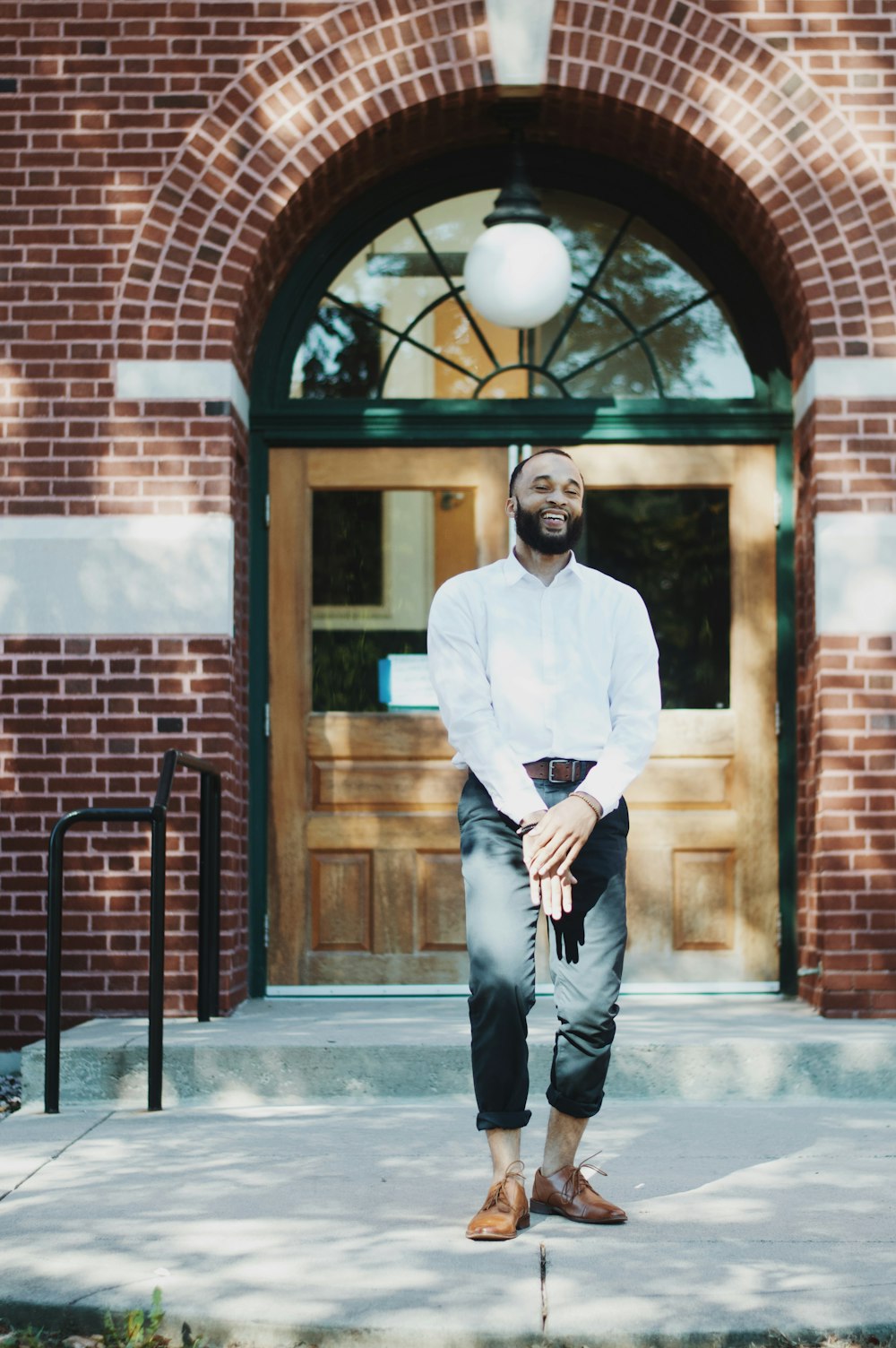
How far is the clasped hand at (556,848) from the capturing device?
11.6 feet

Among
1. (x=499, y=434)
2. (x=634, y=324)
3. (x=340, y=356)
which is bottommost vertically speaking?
(x=499, y=434)

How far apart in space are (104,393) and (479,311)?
1.58 meters

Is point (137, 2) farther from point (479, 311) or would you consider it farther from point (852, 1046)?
point (852, 1046)

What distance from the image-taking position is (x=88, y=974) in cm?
611

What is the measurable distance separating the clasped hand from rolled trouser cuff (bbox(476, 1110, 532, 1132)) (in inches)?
17.9

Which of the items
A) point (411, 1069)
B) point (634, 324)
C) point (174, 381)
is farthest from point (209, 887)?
point (634, 324)

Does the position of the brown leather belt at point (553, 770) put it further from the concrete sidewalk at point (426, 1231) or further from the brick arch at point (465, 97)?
the brick arch at point (465, 97)

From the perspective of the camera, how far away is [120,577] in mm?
6207

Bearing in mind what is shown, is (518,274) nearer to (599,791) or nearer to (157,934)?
(157,934)

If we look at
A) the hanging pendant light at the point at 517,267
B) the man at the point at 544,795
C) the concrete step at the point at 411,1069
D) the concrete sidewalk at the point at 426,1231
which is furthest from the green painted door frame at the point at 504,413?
the man at the point at 544,795

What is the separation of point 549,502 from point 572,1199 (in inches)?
64.3

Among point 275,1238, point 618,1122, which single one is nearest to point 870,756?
point 618,1122

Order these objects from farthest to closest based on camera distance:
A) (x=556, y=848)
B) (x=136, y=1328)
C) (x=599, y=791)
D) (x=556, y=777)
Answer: (x=556, y=777) → (x=599, y=791) → (x=556, y=848) → (x=136, y=1328)

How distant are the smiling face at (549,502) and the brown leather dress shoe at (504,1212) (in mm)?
1435
